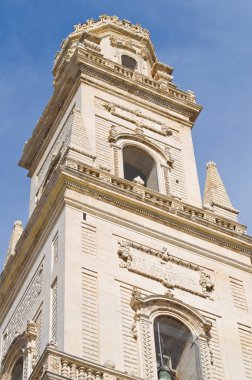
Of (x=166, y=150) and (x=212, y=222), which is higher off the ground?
(x=166, y=150)

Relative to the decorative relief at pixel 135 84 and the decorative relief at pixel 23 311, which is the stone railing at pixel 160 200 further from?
the decorative relief at pixel 135 84

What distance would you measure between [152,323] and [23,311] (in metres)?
5.04

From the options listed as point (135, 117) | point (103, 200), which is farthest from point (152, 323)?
point (135, 117)

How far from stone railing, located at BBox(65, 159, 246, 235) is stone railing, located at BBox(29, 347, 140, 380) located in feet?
29.2

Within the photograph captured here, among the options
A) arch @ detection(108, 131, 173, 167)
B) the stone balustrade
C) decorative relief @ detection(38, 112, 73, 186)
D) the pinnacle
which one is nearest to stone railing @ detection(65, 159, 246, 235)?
the pinnacle

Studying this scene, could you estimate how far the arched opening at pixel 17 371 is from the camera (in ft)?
94.5

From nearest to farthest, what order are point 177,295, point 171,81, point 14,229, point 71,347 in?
point 71,347 → point 177,295 → point 14,229 → point 171,81

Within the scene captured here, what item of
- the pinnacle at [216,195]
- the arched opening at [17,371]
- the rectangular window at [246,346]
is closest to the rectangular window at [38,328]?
the arched opening at [17,371]

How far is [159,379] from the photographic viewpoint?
25.9m

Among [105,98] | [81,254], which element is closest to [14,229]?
[105,98]

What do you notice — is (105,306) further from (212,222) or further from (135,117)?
(135,117)

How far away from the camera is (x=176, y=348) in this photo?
28.2 m

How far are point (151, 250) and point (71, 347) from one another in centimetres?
606

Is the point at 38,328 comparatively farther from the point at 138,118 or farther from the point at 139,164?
the point at 138,118
